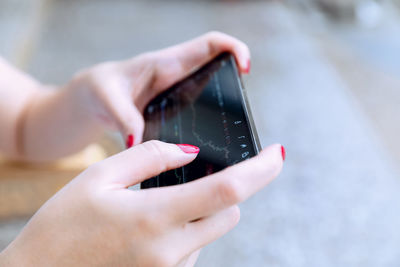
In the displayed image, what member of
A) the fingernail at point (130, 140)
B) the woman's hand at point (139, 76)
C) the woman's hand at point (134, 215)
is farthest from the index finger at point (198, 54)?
the woman's hand at point (134, 215)

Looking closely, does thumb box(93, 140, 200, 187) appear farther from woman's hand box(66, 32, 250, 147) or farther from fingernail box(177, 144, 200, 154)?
woman's hand box(66, 32, 250, 147)

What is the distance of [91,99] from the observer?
0.48 metres

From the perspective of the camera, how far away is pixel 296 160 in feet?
2.24

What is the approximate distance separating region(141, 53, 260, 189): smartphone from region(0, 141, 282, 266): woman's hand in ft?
0.11

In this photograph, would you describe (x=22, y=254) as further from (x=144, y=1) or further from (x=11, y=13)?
(x=144, y=1)

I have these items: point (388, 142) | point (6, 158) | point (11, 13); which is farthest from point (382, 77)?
point (11, 13)

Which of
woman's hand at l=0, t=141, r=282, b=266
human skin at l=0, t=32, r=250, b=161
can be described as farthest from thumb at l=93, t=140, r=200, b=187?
human skin at l=0, t=32, r=250, b=161

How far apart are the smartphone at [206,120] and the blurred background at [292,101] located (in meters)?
0.18

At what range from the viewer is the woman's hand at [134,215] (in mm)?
245

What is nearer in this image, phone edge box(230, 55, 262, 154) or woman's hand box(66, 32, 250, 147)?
phone edge box(230, 55, 262, 154)

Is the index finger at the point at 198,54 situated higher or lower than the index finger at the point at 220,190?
higher

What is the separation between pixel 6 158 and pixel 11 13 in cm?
59

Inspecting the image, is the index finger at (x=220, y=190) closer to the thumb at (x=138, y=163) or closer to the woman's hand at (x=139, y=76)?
the thumb at (x=138, y=163)

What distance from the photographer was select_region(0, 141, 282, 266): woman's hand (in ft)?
0.81
